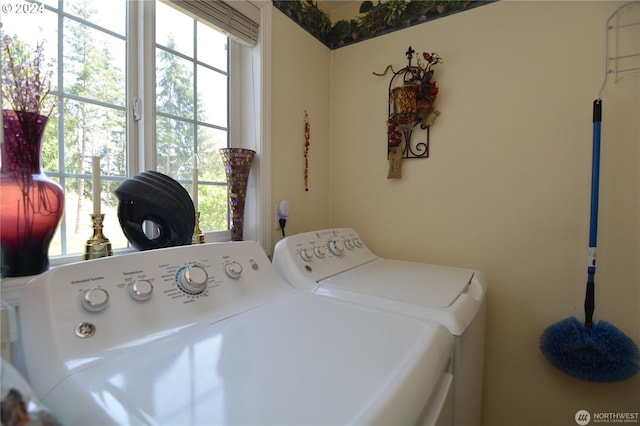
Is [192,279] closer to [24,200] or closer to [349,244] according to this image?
[24,200]

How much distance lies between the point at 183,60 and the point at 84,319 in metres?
1.01

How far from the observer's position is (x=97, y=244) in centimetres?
78

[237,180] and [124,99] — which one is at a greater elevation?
[124,99]

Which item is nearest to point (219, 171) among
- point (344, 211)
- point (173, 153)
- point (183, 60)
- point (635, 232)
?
point (173, 153)

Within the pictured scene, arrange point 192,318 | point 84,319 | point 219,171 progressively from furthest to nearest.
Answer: point 219,171 → point 192,318 → point 84,319

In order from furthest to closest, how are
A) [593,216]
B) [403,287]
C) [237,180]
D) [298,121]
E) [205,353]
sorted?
[298,121], [237,180], [593,216], [403,287], [205,353]

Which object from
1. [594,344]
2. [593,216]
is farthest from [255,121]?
[594,344]

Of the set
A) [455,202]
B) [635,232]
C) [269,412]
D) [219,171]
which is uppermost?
[219,171]

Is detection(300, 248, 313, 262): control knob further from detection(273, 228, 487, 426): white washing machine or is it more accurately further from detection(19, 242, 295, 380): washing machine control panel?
detection(19, 242, 295, 380): washing machine control panel

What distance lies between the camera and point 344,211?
1.74 m

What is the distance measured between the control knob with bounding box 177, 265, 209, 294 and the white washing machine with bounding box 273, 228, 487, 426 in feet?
1.09

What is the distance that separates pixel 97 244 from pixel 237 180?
0.56 metres

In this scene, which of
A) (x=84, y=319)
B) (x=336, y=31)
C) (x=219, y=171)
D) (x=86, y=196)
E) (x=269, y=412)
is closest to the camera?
(x=269, y=412)

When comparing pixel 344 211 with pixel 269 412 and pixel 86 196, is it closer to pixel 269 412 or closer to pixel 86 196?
pixel 86 196
